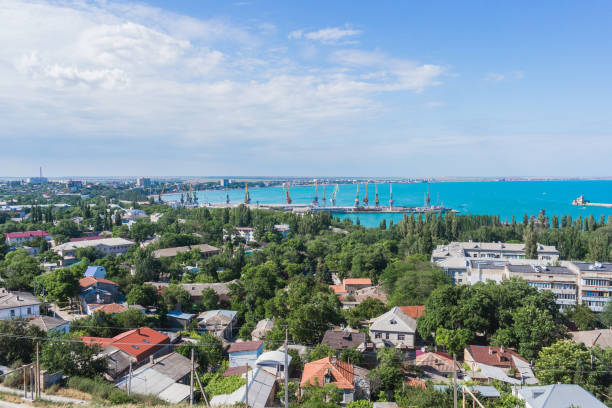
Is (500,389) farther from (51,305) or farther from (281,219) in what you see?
(281,219)

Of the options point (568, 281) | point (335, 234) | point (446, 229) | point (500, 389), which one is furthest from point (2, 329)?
point (446, 229)

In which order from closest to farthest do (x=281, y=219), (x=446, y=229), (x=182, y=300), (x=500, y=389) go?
(x=500, y=389) < (x=182, y=300) < (x=446, y=229) < (x=281, y=219)

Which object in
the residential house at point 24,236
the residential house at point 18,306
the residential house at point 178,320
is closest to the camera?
the residential house at point 18,306

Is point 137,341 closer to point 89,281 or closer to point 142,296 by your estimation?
point 142,296

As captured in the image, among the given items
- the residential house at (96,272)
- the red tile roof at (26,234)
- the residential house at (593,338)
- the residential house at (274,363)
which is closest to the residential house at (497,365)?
the residential house at (593,338)

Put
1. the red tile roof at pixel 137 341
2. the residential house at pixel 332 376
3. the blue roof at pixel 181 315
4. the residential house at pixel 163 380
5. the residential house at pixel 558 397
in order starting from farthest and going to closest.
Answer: the blue roof at pixel 181 315
the red tile roof at pixel 137 341
the residential house at pixel 332 376
the residential house at pixel 163 380
the residential house at pixel 558 397

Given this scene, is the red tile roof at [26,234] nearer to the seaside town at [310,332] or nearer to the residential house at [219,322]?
the seaside town at [310,332]

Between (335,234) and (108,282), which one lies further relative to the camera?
(335,234)
